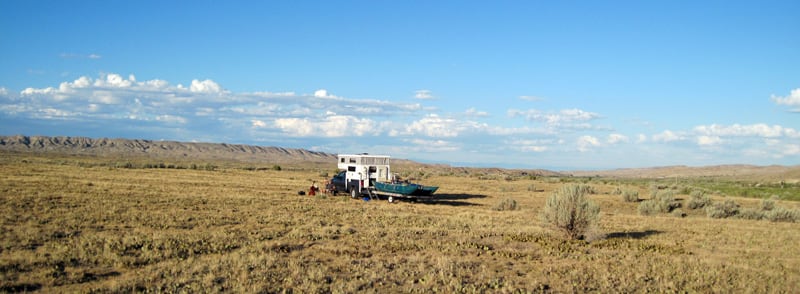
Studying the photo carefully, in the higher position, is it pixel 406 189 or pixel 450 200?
pixel 406 189

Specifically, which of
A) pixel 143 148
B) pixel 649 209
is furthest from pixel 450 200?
pixel 143 148

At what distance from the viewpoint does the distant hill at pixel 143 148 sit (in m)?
128

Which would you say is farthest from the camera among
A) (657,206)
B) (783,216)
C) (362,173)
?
(362,173)

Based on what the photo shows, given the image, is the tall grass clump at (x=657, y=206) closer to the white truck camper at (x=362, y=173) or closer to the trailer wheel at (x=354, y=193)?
the white truck camper at (x=362, y=173)

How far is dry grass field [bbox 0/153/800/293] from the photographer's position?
9.09 metres

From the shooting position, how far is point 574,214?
50.3ft

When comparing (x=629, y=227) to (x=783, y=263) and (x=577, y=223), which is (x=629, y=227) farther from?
(x=783, y=263)

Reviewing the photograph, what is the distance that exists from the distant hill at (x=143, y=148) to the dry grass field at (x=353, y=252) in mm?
119224

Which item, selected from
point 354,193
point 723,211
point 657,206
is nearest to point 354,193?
point 354,193

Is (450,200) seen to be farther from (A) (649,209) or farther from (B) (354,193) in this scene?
(A) (649,209)

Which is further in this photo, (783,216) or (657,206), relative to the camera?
(657,206)

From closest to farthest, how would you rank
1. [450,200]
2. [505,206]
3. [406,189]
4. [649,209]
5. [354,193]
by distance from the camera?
[505,206], [649,209], [406,189], [354,193], [450,200]

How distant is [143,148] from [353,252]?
151473 millimetres

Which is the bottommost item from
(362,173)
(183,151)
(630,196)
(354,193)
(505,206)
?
(505,206)
